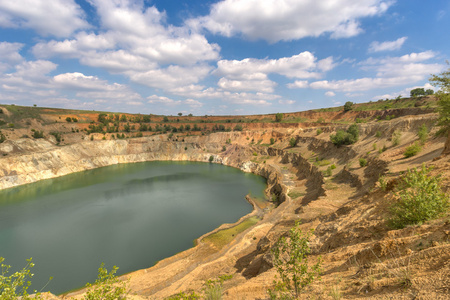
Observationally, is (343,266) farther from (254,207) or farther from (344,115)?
(344,115)

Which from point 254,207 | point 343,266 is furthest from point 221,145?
point 343,266

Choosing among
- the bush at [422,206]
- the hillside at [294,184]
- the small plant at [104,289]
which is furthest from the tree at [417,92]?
the small plant at [104,289]

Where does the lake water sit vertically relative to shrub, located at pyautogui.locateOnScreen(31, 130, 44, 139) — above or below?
below

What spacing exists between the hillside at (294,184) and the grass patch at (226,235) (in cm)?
12

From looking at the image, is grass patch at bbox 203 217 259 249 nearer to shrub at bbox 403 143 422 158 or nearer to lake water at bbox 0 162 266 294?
lake water at bbox 0 162 266 294

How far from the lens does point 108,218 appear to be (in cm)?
2741

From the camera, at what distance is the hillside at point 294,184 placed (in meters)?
5.94

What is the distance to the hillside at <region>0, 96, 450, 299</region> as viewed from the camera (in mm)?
5941

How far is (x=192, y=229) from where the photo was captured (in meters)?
24.2

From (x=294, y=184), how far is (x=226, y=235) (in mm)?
16918

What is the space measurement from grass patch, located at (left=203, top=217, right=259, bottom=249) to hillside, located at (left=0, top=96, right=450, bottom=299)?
4.7 inches

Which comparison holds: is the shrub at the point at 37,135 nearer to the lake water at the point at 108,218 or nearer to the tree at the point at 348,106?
the lake water at the point at 108,218

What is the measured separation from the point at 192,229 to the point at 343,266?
1902 cm

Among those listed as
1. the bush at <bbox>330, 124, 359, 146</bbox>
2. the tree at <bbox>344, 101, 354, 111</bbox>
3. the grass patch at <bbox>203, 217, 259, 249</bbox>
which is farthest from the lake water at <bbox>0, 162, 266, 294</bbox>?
the tree at <bbox>344, 101, 354, 111</bbox>
